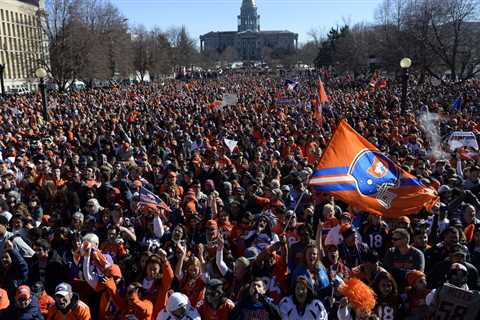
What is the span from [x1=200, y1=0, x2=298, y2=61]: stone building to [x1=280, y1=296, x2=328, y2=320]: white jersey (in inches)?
6201

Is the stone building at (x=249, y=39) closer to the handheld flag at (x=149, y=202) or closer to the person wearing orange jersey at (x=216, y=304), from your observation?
the handheld flag at (x=149, y=202)

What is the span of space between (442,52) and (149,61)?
42.8 meters

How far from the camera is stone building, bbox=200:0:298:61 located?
168 meters

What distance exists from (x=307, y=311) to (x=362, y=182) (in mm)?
1847

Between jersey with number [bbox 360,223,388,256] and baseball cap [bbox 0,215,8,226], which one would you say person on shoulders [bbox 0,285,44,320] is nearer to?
baseball cap [bbox 0,215,8,226]

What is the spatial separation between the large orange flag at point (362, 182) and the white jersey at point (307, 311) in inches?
60.9

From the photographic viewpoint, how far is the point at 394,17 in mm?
58594

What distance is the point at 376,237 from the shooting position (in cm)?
645

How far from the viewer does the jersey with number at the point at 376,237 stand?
6379 mm

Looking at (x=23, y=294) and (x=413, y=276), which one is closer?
(x=23, y=294)

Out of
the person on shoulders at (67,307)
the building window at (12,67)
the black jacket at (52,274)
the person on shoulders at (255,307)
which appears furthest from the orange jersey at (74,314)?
the building window at (12,67)

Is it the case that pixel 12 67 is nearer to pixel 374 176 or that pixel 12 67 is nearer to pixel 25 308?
pixel 25 308

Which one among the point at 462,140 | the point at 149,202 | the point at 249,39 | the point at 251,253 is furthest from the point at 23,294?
the point at 249,39

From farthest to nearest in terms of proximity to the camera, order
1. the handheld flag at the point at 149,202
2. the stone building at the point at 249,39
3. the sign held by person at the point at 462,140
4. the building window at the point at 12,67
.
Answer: the stone building at the point at 249,39, the building window at the point at 12,67, the sign held by person at the point at 462,140, the handheld flag at the point at 149,202
